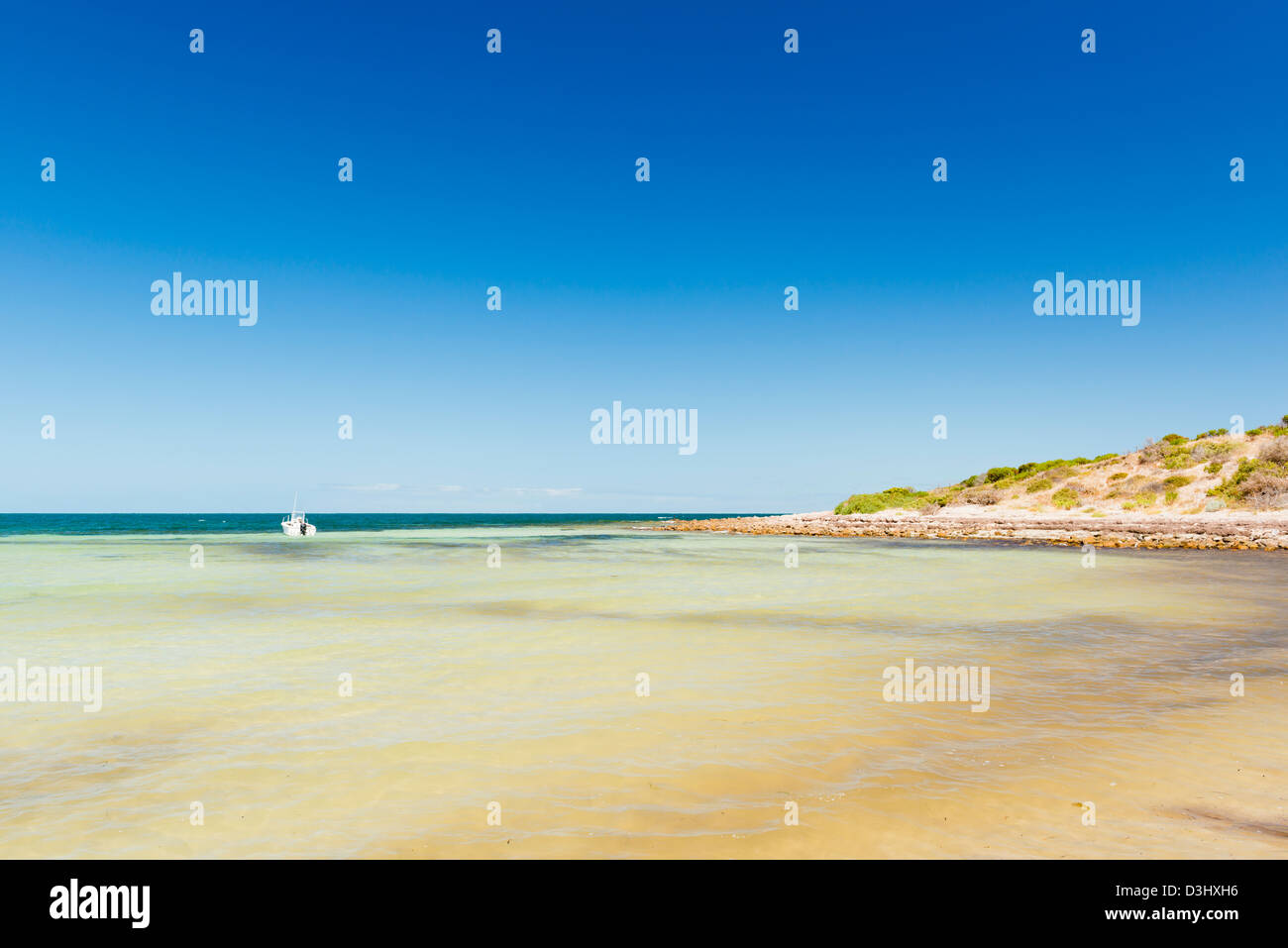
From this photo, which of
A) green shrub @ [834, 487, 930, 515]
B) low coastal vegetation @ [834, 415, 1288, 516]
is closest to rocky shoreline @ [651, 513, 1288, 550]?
low coastal vegetation @ [834, 415, 1288, 516]

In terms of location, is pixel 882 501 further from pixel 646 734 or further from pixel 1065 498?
pixel 646 734

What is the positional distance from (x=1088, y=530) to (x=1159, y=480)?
1775 centimetres

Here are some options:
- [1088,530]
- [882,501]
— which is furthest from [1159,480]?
[882,501]

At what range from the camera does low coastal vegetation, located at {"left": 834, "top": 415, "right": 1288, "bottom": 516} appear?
47969 millimetres

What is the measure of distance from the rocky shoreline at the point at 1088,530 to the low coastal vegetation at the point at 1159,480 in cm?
416

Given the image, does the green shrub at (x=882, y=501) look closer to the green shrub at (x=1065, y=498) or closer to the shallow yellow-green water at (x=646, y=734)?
the green shrub at (x=1065, y=498)

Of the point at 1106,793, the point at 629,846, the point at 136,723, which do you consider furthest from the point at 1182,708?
the point at 136,723

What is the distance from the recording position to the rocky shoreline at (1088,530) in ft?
118

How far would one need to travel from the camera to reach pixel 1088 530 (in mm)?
44031

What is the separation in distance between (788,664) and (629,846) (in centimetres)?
597
